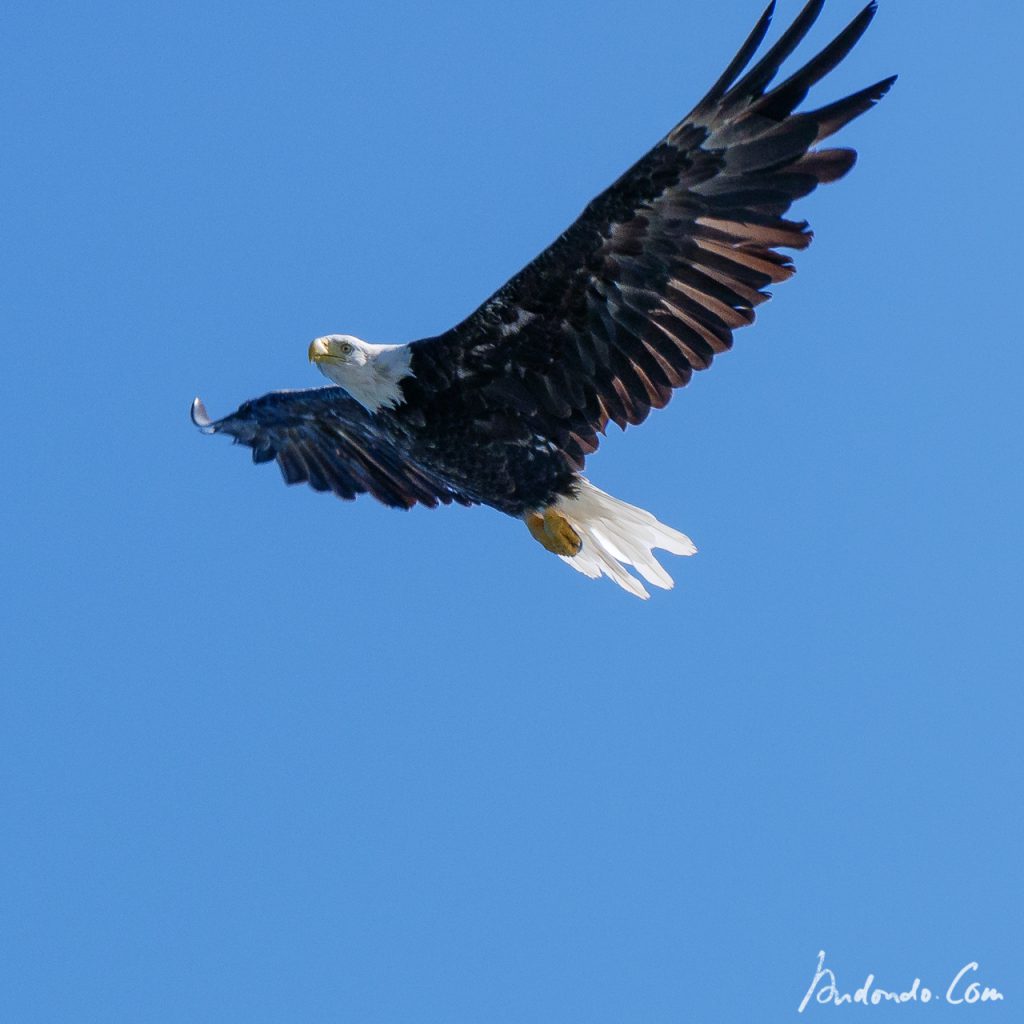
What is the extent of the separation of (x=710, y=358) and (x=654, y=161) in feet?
3.33

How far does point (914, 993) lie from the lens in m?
8.16

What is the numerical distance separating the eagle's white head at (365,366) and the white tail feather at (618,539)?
1150mm

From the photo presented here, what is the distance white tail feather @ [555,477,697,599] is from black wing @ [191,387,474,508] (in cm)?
99

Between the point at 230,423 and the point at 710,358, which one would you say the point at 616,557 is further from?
the point at 230,423

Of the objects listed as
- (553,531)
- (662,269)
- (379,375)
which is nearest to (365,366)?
(379,375)

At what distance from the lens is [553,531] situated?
9445 mm

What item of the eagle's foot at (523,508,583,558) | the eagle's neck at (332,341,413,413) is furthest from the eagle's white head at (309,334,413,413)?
the eagle's foot at (523,508,583,558)

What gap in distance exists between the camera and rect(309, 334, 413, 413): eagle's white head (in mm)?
8969

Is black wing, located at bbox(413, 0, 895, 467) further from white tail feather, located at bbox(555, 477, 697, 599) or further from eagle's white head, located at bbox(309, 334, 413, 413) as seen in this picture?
white tail feather, located at bbox(555, 477, 697, 599)

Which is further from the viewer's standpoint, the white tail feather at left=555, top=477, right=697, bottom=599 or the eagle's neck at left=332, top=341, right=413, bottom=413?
the white tail feather at left=555, top=477, right=697, bottom=599

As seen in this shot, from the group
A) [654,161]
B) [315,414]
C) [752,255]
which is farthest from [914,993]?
[315,414]

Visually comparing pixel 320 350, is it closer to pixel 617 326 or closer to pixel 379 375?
pixel 379 375

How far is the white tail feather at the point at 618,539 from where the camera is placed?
31.1 ft

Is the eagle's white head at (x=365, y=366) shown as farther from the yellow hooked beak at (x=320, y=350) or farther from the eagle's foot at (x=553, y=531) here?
the eagle's foot at (x=553, y=531)
